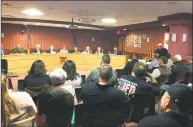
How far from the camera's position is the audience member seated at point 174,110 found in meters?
1.21

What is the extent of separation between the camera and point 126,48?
12.8 metres

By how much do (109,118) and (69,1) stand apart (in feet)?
12.5

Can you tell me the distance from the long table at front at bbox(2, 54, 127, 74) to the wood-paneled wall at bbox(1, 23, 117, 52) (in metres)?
3.52

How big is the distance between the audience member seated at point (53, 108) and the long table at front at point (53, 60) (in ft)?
20.1

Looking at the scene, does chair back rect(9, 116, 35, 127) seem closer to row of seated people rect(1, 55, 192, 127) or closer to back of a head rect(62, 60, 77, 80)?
row of seated people rect(1, 55, 192, 127)

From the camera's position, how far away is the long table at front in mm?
7734

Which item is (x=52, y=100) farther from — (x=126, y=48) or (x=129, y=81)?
(x=126, y=48)

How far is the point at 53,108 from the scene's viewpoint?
1.87 meters

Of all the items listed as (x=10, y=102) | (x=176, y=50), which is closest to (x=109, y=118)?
(x=10, y=102)

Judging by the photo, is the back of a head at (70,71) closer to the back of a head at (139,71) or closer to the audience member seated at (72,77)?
the audience member seated at (72,77)

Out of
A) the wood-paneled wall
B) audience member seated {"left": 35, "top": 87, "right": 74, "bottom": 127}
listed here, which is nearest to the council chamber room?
audience member seated {"left": 35, "top": 87, "right": 74, "bottom": 127}

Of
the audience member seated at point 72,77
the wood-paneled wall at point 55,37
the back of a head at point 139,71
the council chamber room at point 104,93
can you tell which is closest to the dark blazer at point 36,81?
the council chamber room at point 104,93

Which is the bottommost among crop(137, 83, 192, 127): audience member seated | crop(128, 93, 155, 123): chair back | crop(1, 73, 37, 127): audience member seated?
crop(128, 93, 155, 123): chair back

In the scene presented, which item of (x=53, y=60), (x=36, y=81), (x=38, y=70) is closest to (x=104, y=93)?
(x=36, y=81)
